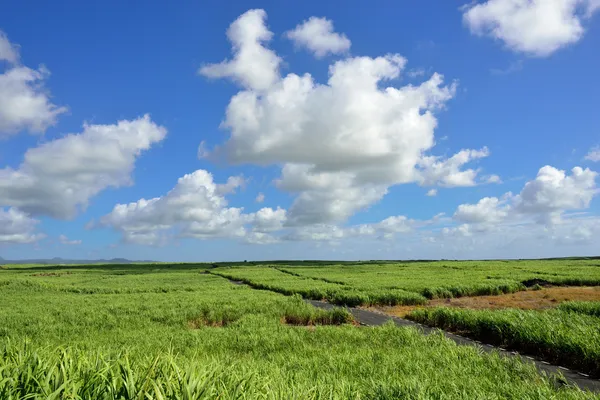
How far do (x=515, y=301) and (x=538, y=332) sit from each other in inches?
688

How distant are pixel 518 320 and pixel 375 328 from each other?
576 centimetres

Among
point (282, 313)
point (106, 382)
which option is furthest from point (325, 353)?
point (282, 313)

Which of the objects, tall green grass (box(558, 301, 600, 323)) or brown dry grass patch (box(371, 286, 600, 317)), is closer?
tall green grass (box(558, 301, 600, 323))

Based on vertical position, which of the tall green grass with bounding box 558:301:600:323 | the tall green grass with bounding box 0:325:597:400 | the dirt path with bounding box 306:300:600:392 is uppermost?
the tall green grass with bounding box 0:325:597:400

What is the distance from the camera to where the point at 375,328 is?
15.1 metres

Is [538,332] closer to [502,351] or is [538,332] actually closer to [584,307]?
[502,351]

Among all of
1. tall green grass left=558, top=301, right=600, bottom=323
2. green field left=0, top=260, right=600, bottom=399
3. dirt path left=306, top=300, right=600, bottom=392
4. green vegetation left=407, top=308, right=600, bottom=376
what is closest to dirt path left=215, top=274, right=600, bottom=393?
dirt path left=306, top=300, right=600, bottom=392

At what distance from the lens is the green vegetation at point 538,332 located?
36.8 feet

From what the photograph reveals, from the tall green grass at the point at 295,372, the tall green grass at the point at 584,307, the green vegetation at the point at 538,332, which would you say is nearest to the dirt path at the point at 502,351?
the green vegetation at the point at 538,332

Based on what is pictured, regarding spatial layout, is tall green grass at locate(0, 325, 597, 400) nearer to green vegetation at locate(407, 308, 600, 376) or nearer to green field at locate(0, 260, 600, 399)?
green field at locate(0, 260, 600, 399)

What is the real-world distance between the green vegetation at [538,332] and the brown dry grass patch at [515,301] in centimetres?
569

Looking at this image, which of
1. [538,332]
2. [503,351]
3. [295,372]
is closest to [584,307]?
[538,332]

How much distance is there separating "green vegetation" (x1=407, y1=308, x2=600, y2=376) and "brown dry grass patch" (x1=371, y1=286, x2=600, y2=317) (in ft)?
18.7

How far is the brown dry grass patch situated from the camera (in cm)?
2594
